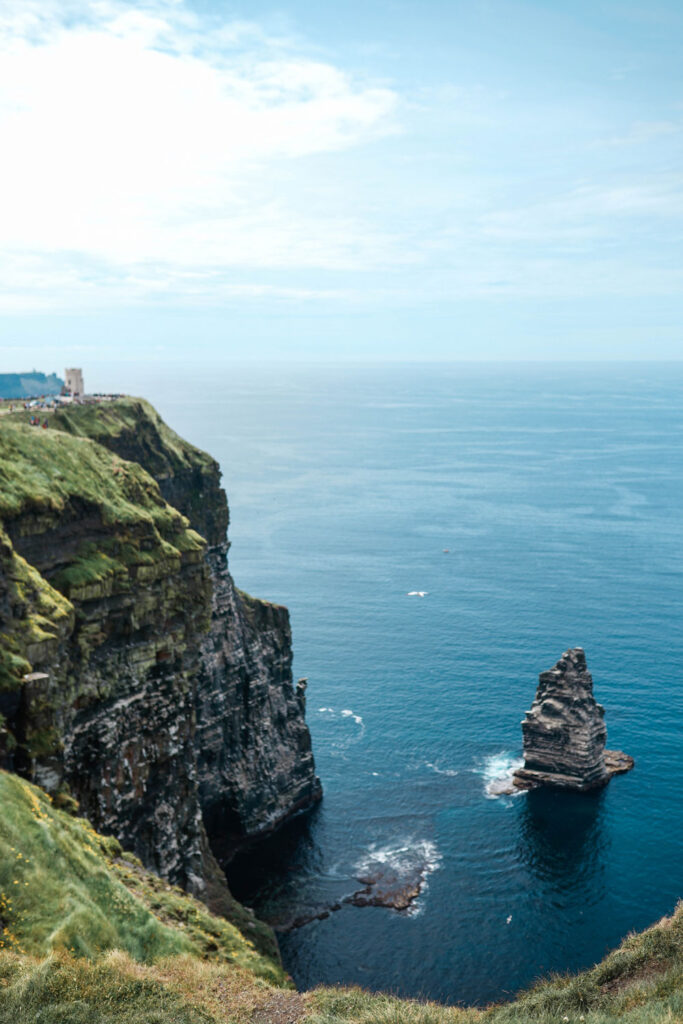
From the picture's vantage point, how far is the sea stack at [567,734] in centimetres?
9375

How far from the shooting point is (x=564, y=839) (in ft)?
282

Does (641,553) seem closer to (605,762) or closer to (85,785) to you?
(605,762)

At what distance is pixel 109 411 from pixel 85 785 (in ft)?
122

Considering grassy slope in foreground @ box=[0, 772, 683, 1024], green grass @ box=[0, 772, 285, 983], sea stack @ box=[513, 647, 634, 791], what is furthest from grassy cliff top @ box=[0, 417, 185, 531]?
sea stack @ box=[513, 647, 634, 791]

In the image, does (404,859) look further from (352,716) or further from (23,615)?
(23,615)

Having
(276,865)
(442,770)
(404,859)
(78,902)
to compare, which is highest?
(78,902)

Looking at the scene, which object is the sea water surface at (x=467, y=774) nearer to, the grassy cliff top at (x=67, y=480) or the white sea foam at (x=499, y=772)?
the white sea foam at (x=499, y=772)

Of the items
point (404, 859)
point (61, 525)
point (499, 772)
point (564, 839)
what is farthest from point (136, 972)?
point (499, 772)

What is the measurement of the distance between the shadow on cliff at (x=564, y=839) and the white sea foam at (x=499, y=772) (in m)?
2.64

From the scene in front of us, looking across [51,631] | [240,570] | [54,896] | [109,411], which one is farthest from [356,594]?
[54,896]

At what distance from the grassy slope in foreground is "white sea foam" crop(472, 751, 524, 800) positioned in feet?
197

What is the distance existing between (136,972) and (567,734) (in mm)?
71967

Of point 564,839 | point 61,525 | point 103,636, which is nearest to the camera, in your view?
point 103,636

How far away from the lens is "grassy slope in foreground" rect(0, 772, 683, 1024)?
2744cm
